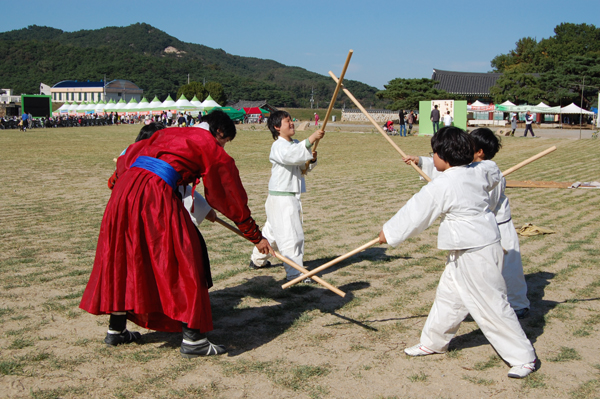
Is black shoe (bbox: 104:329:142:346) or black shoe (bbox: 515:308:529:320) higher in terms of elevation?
black shoe (bbox: 515:308:529:320)

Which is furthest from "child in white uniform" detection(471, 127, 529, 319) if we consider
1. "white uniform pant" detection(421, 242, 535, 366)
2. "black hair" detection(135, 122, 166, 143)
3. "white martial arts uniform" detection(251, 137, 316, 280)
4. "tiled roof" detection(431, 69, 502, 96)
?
"tiled roof" detection(431, 69, 502, 96)

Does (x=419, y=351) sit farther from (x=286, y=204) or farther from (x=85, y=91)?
(x=85, y=91)

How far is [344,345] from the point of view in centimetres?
347

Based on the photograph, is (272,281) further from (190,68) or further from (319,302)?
(190,68)

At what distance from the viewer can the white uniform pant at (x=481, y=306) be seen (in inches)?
120

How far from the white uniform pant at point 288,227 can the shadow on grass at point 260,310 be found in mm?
266

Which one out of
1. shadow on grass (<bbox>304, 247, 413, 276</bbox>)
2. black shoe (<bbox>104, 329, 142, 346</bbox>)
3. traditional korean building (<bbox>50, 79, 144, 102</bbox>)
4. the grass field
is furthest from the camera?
traditional korean building (<bbox>50, 79, 144, 102</bbox>)

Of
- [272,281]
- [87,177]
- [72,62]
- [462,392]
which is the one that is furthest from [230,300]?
[72,62]

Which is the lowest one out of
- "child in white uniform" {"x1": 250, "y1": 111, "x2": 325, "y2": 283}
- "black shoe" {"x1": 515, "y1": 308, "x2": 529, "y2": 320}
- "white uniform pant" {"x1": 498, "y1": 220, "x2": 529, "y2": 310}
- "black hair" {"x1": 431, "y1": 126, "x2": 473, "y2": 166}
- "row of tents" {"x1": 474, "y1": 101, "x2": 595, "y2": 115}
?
"black shoe" {"x1": 515, "y1": 308, "x2": 529, "y2": 320}

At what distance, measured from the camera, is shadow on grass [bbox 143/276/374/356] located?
3578mm

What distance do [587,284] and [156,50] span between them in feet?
655

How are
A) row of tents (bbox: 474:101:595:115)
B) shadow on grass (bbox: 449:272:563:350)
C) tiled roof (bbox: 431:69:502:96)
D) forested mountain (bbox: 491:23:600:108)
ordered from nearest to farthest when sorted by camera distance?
shadow on grass (bbox: 449:272:563:350) < row of tents (bbox: 474:101:595:115) < forested mountain (bbox: 491:23:600:108) < tiled roof (bbox: 431:69:502:96)

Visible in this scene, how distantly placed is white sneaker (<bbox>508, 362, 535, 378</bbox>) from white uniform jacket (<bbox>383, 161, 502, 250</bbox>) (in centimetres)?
74

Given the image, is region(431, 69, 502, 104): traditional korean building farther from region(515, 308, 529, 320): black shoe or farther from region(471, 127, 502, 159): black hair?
region(515, 308, 529, 320): black shoe
